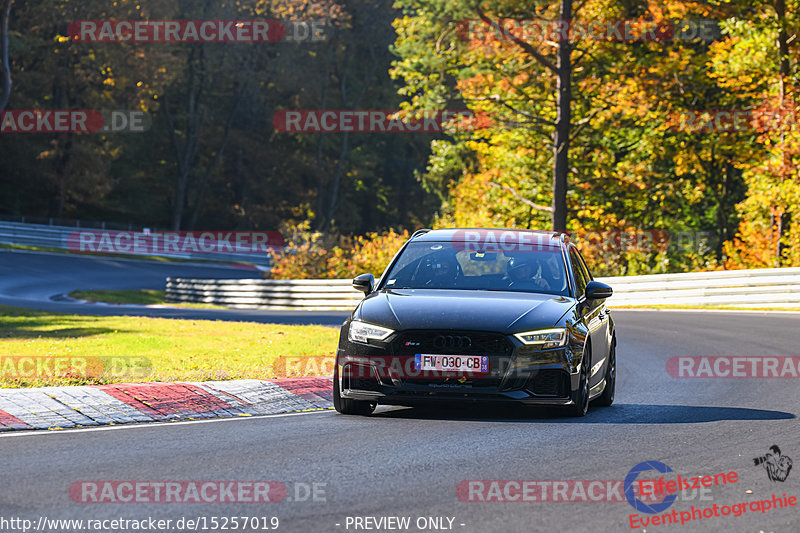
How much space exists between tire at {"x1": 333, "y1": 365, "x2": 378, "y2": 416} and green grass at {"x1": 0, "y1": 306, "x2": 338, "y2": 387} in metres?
2.49

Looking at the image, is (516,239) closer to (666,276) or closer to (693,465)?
(693,465)

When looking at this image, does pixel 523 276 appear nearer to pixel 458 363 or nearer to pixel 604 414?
pixel 604 414

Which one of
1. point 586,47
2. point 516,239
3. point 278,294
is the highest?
point 586,47

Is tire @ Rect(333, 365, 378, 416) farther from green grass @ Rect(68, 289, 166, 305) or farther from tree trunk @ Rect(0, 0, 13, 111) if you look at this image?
tree trunk @ Rect(0, 0, 13, 111)

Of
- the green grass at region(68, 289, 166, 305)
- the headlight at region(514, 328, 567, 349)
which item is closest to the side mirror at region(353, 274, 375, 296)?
the headlight at region(514, 328, 567, 349)

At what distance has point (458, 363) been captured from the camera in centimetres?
1004

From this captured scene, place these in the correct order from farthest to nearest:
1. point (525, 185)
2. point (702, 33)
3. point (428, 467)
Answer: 1. point (525, 185)
2. point (702, 33)
3. point (428, 467)

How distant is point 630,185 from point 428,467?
3681 centimetres

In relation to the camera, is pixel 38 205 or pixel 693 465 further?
pixel 38 205

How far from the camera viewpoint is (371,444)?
9094 millimetres

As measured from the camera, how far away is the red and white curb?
33.6 ft

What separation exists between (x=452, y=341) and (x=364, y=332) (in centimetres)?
82

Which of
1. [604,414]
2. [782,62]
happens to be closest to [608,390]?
[604,414]

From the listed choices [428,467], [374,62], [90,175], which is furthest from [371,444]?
[374,62]
